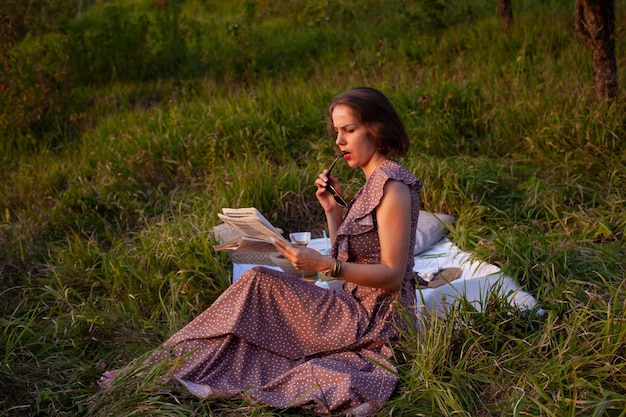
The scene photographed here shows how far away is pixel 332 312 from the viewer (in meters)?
3.43

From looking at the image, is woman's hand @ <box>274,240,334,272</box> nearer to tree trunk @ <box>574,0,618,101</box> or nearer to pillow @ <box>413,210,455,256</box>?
pillow @ <box>413,210,455,256</box>

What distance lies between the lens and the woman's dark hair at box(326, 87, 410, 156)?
3375 mm

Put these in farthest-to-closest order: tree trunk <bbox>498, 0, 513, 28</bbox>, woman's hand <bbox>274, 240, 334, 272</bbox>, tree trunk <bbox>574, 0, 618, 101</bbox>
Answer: tree trunk <bbox>498, 0, 513, 28</bbox> → tree trunk <bbox>574, 0, 618, 101</bbox> → woman's hand <bbox>274, 240, 334, 272</bbox>

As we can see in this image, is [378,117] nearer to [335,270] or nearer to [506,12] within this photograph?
[335,270]

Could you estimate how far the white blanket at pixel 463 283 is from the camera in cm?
372

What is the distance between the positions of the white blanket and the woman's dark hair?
0.70m

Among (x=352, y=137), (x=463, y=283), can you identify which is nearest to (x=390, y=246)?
(x=352, y=137)

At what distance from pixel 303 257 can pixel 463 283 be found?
1414mm

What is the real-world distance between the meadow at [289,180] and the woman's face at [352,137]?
843 mm

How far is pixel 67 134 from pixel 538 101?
15.4 feet

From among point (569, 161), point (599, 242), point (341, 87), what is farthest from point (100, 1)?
point (599, 242)

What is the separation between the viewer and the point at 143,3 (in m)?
11.6

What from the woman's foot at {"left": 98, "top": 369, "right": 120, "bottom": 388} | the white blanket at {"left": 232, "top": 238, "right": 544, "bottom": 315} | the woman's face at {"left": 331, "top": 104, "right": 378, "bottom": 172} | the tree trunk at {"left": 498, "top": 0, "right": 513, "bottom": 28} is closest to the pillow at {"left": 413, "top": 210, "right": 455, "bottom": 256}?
the white blanket at {"left": 232, "top": 238, "right": 544, "bottom": 315}

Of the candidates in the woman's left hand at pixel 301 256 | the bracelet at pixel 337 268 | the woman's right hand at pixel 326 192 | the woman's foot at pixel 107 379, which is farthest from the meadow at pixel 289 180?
the woman's right hand at pixel 326 192
